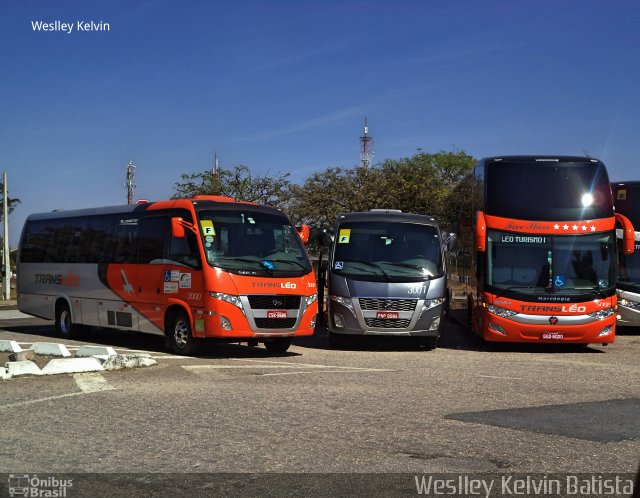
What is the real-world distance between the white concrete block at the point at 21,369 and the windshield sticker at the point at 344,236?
7879mm

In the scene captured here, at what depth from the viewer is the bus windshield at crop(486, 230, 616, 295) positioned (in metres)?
17.6

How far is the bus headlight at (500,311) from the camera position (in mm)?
17609

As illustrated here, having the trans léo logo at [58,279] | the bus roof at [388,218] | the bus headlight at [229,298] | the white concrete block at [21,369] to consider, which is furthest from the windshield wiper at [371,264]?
the white concrete block at [21,369]

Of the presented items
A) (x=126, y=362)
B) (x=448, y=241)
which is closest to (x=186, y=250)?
(x=126, y=362)

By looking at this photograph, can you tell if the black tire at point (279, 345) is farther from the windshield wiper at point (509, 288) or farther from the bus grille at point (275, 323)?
the windshield wiper at point (509, 288)

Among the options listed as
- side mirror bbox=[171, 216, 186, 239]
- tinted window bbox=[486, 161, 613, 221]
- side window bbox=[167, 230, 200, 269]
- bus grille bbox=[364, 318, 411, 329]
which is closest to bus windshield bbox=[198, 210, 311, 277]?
side window bbox=[167, 230, 200, 269]

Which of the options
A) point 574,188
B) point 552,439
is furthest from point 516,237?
point 552,439

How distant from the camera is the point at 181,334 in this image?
53.3ft

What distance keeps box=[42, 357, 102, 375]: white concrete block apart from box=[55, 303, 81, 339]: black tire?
24.8ft

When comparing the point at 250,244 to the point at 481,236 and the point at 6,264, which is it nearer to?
the point at 481,236

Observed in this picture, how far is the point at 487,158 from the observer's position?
18.4m

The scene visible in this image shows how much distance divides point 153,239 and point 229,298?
2679mm

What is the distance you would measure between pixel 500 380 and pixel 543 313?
531cm

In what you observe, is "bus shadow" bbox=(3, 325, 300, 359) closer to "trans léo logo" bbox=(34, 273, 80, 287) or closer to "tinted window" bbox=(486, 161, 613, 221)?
"trans léo logo" bbox=(34, 273, 80, 287)
